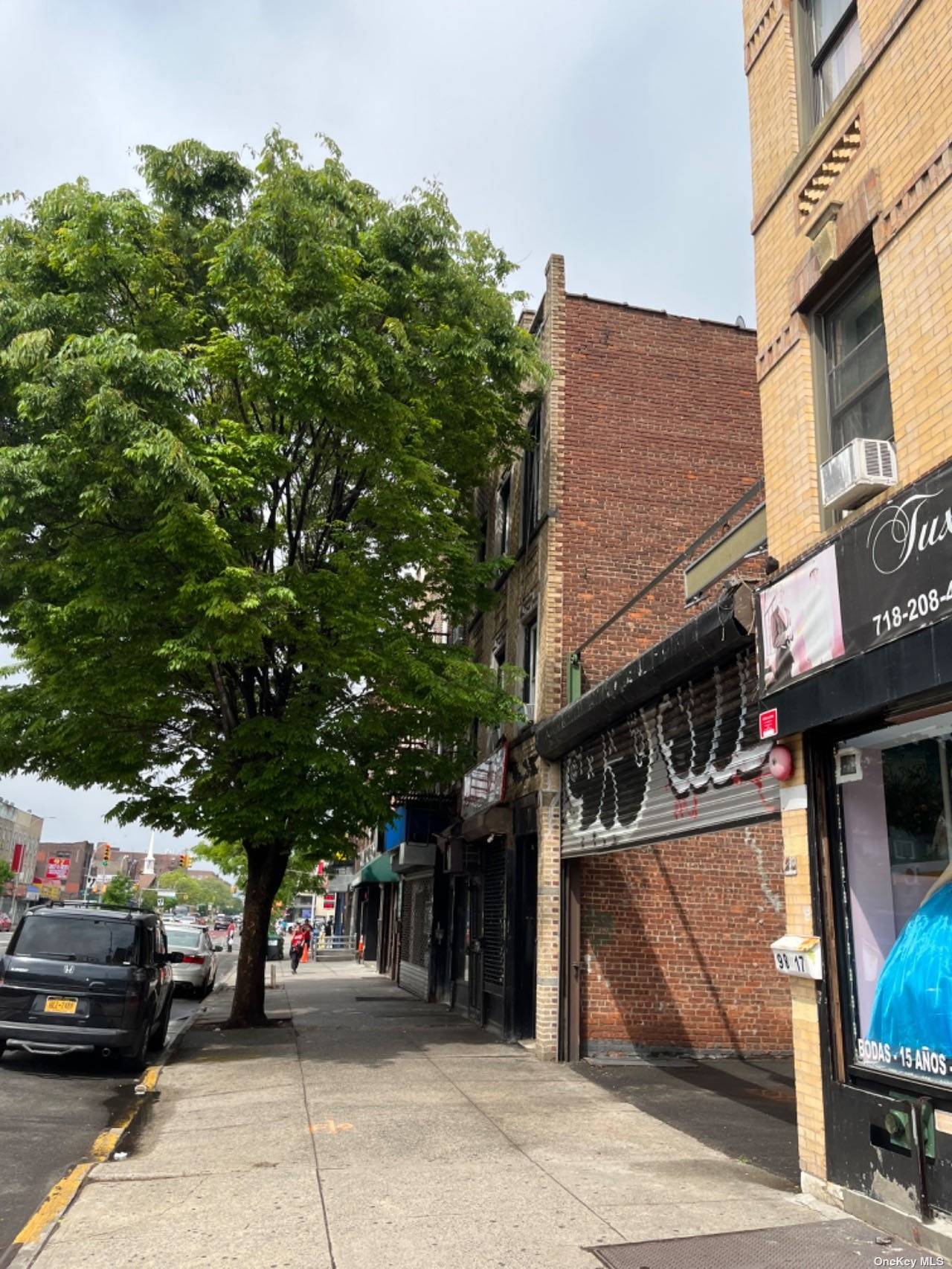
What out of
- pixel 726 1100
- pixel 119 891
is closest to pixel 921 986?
pixel 726 1100

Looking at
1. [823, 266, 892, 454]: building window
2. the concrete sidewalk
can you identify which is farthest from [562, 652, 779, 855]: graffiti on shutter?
the concrete sidewalk

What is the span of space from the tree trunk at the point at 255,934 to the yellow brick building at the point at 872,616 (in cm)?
971

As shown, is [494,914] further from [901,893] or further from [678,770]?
[901,893]

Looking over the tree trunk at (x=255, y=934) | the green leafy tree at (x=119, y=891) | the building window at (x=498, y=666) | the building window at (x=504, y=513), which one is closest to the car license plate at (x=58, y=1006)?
the tree trunk at (x=255, y=934)

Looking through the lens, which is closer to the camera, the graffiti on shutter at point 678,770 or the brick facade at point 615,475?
the graffiti on shutter at point 678,770

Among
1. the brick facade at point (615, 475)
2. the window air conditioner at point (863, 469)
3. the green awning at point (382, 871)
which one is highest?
the brick facade at point (615, 475)

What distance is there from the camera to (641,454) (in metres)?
14.1

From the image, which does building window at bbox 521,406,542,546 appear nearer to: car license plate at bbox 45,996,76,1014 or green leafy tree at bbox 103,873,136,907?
car license plate at bbox 45,996,76,1014

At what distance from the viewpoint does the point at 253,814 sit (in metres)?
11.9

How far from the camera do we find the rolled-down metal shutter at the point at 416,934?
68.1 ft

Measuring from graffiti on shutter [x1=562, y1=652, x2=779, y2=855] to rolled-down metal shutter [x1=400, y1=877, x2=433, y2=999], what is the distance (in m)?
10.1

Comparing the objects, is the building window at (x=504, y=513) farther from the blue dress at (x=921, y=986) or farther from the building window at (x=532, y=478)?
the blue dress at (x=921, y=986)

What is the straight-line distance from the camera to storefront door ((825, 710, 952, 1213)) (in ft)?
16.8

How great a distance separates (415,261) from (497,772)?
775 cm
